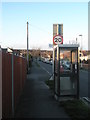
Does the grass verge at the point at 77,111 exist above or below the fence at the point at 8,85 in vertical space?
below

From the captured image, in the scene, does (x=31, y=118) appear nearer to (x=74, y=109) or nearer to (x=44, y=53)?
(x=74, y=109)

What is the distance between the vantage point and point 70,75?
878cm

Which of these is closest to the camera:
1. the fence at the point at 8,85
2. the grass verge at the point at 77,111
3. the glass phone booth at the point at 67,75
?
the fence at the point at 8,85

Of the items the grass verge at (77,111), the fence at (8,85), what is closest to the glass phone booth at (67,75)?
the grass verge at (77,111)

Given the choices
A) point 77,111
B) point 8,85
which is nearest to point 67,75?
point 77,111

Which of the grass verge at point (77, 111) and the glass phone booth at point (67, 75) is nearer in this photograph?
the grass verge at point (77, 111)

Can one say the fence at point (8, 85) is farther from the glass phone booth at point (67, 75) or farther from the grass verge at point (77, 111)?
the glass phone booth at point (67, 75)

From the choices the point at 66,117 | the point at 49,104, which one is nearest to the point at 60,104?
the point at 49,104

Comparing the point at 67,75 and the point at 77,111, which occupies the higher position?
the point at 67,75

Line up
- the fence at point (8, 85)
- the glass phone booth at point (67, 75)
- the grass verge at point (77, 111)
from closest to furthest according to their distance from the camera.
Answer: the fence at point (8, 85), the grass verge at point (77, 111), the glass phone booth at point (67, 75)

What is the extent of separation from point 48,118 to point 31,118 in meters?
0.47

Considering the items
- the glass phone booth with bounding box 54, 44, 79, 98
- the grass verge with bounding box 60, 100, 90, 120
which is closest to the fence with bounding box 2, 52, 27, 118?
the grass verge with bounding box 60, 100, 90, 120

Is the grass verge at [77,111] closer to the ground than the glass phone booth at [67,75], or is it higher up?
closer to the ground

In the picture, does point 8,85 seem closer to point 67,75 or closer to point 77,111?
point 77,111
